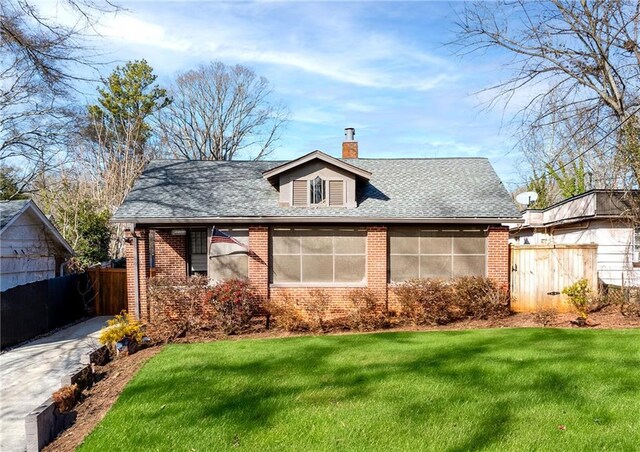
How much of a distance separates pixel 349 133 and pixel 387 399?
13.2 m

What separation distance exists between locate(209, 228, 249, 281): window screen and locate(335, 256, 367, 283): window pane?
254 cm

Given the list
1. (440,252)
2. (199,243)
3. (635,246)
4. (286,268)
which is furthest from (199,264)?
(635,246)

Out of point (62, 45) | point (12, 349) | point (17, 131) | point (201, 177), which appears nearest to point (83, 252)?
point (17, 131)

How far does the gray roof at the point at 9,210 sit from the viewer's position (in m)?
12.3

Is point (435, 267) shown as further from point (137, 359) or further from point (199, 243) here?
point (137, 359)

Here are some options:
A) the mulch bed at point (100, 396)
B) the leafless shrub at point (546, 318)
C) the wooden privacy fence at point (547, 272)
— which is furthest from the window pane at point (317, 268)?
the leafless shrub at point (546, 318)

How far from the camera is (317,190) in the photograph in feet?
43.9

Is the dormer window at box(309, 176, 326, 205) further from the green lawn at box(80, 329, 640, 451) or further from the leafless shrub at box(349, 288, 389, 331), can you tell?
the green lawn at box(80, 329, 640, 451)

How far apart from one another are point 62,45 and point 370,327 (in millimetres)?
9877

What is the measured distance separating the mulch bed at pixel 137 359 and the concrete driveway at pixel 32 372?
67 centimetres

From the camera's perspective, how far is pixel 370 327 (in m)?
11.6

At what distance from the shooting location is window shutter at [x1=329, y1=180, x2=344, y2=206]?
13.4m

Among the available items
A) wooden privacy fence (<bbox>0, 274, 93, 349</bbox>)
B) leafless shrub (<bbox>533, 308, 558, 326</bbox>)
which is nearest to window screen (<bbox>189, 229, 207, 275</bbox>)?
wooden privacy fence (<bbox>0, 274, 93, 349</bbox>)

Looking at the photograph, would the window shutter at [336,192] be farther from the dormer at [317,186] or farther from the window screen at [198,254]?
the window screen at [198,254]
